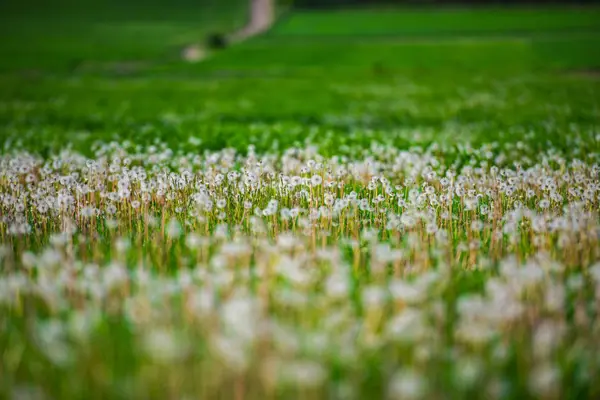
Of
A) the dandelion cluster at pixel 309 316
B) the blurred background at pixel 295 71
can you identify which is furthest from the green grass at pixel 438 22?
the dandelion cluster at pixel 309 316

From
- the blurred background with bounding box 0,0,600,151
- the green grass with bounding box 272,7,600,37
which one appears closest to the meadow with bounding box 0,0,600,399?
the blurred background with bounding box 0,0,600,151

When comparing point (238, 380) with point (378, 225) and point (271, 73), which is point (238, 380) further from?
point (271, 73)

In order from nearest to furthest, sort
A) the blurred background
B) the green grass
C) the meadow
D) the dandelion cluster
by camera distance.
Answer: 1. the dandelion cluster
2. the meadow
3. the blurred background
4. the green grass

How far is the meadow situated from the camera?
3.68 m

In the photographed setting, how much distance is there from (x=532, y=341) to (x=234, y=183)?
5039mm

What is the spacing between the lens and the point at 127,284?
458cm

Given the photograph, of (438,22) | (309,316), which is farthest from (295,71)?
(309,316)

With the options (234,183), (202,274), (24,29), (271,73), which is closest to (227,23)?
(24,29)

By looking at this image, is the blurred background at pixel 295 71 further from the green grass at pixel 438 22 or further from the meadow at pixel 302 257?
the meadow at pixel 302 257

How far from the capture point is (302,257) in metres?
4.90

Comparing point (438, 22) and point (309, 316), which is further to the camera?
point (438, 22)

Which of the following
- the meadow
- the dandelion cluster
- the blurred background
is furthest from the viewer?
the blurred background

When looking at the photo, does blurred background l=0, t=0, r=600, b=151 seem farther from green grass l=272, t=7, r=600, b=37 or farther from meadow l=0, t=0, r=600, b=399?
meadow l=0, t=0, r=600, b=399

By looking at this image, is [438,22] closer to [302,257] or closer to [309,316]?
[302,257]
